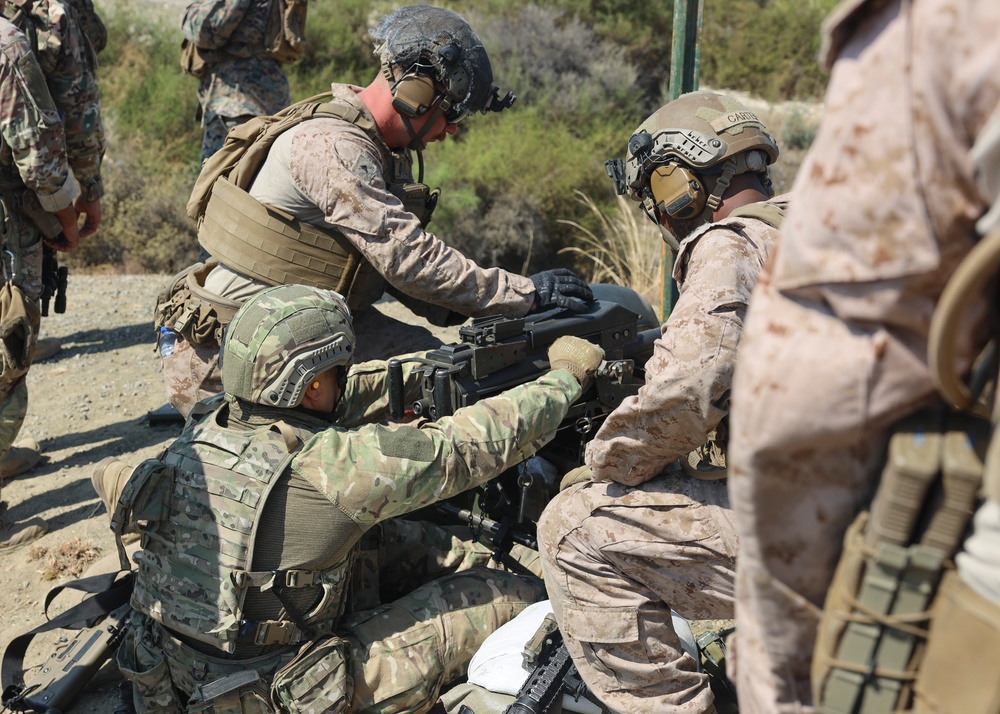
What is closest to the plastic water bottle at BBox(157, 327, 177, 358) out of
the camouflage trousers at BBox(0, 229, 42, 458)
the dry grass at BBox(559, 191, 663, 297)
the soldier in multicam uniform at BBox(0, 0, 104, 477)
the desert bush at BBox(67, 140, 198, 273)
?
the camouflage trousers at BBox(0, 229, 42, 458)

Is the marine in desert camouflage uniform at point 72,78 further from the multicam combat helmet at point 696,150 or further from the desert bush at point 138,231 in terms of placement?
the desert bush at point 138,231

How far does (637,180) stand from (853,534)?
1795 mm

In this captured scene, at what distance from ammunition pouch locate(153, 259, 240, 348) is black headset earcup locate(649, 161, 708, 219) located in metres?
1.94

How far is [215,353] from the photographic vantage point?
163 inches

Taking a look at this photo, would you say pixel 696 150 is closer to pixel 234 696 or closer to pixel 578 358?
pixel 578 358

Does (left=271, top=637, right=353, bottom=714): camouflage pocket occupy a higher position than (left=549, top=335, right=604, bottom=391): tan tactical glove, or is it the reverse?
(left=549, top=335, right=604, bottom=391): tan tactical glove

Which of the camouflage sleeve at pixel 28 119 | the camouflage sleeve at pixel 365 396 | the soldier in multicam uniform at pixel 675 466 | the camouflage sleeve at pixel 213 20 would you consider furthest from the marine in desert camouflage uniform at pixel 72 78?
the soldier in multicam uniform at pixel 675 466

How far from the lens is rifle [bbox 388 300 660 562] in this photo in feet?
10.9

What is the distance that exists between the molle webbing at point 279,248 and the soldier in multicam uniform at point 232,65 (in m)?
3.09

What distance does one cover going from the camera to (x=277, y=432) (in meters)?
2.92

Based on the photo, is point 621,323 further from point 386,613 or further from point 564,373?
point 386,613

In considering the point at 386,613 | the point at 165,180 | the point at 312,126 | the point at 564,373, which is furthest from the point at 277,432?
the point at 165,180

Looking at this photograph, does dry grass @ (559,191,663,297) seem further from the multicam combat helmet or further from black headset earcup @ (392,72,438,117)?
the multicam combat helmet

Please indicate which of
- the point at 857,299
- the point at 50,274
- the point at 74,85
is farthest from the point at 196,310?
the point at 857,299
